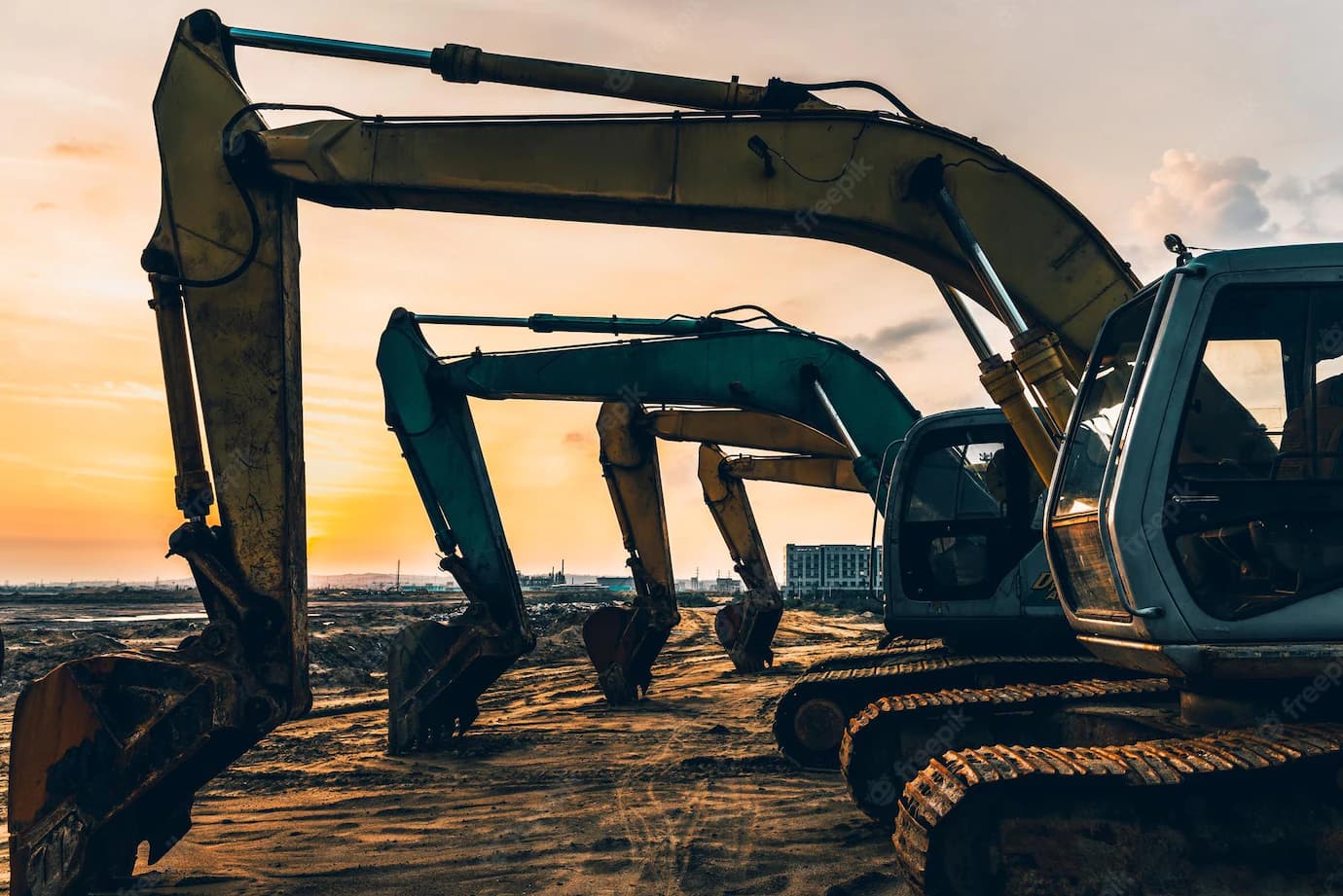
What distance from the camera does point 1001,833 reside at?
10.7ft

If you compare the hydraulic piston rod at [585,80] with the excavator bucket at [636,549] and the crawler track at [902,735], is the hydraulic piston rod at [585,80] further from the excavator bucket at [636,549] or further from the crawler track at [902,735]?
the excavator bucket at [636,549]

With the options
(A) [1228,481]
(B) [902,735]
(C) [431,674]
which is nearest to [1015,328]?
(A) [1228,481]

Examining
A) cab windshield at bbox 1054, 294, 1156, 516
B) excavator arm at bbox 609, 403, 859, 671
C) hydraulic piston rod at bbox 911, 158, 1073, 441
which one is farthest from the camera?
excavator arm at bbox 609, 403, 859, 671

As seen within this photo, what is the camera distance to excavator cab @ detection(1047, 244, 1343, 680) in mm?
3318

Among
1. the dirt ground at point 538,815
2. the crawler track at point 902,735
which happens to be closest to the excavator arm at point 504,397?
the dirt ground at point 538,815

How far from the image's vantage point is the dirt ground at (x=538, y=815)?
5.25 metres

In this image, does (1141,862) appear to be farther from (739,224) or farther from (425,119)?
(425,119)

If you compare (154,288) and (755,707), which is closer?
(154,288)

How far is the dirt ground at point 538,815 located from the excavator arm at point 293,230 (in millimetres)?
875

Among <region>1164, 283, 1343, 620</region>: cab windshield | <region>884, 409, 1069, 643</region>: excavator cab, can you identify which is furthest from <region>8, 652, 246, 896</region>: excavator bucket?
<region>1164, 283, 1343, 620</region>: cab windshield

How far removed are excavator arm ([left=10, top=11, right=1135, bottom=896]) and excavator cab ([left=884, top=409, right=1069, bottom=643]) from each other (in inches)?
75.3

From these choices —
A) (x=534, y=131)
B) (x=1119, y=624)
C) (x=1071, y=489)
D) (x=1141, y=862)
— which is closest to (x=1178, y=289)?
(x=1071, y=489)

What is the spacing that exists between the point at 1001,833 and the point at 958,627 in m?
3.78

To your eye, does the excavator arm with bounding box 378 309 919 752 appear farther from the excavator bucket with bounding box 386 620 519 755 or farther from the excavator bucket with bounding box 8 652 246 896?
the excavator bucket with bounding box 8 652 246 896
